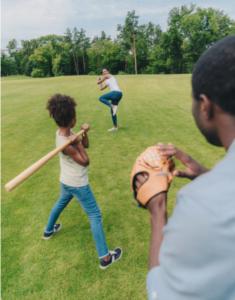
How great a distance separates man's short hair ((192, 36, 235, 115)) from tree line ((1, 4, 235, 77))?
173 ft

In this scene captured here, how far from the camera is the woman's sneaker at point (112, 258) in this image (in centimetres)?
295

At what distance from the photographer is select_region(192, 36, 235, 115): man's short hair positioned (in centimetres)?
89

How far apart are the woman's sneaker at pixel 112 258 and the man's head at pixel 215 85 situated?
2531 mm

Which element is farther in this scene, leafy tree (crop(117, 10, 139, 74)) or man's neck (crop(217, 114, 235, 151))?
leafy tree (crop(117, 10, 139, 74))

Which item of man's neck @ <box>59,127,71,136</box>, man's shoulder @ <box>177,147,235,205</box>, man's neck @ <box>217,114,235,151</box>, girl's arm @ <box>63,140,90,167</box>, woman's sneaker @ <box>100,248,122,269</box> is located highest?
man's neck @ <box>217,114,235,151</box>

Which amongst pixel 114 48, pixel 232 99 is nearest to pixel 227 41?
pixel 232 99

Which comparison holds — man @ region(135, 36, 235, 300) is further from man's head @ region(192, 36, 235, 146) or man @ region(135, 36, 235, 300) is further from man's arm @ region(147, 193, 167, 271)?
man's arm @ region(147, 193, 167, 271)

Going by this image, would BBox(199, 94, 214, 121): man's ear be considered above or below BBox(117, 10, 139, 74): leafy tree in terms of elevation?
below

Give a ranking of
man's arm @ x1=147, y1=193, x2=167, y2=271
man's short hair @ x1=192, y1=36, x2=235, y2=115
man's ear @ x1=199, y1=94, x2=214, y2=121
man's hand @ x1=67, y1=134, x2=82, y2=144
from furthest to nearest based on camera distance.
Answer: man's hand @ x1=67, y1=134, x2=82, y2=144, man's arm @ x1=147, y1=193, x2=167, y2=271, man's ear @ x1=199, y1=94, x2=214, y2=121, man's short hair @ x1=192, y1=36, x2=235, y2=115

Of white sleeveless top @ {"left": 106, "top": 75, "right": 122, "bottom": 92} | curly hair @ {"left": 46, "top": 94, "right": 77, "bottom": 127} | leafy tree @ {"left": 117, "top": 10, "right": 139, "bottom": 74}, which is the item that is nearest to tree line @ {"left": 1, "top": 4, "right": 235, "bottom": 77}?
leafy tree @ {"left": 117, "top": 10, "right": 139, "bottom": 74}

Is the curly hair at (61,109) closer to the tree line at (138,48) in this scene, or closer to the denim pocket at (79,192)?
the denim pocket at (79,192)

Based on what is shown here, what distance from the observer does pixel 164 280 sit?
850 mm

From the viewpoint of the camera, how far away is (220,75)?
2.99 feet

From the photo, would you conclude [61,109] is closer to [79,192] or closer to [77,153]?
[77,153]
